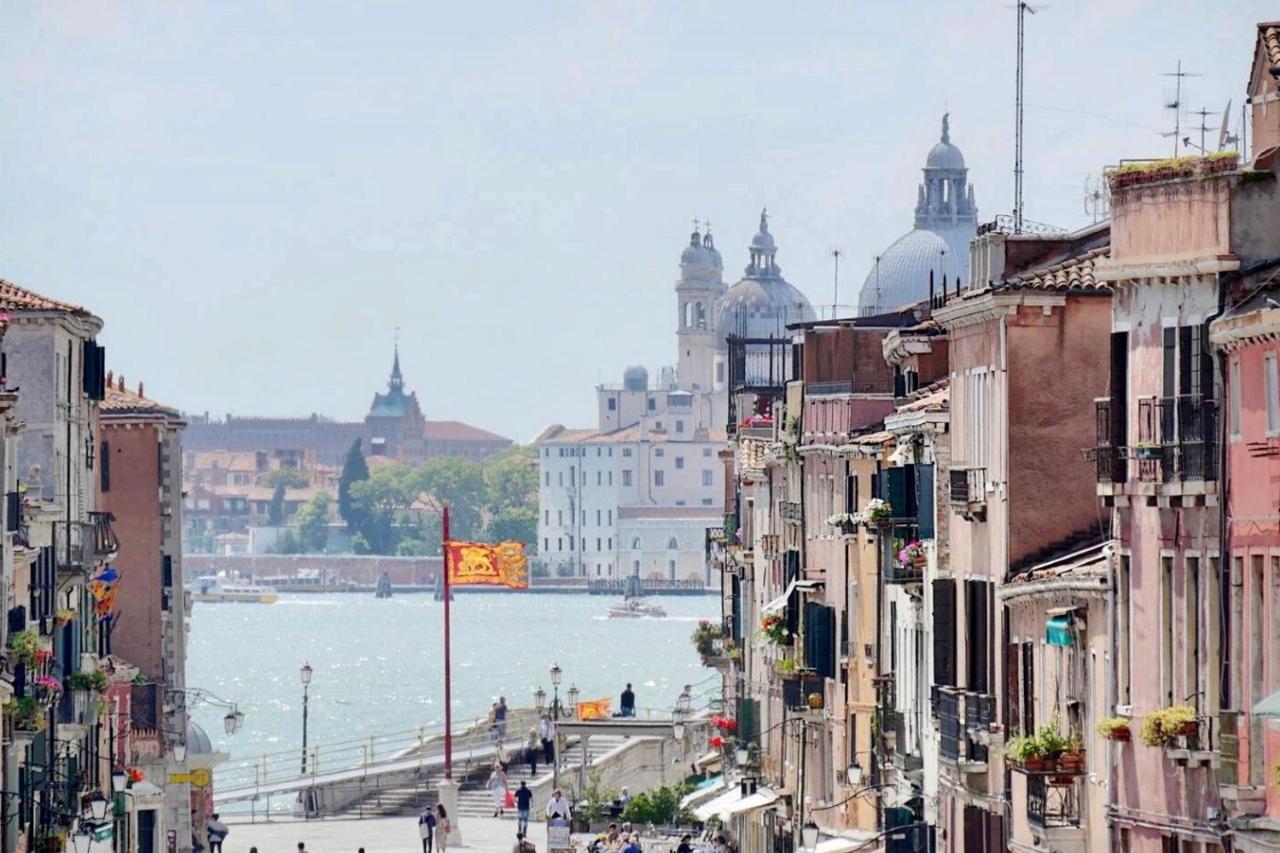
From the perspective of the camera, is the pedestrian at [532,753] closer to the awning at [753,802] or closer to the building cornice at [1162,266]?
the awning at [753,802]

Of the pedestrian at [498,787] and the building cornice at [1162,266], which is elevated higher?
the building cornice at [1162,266]

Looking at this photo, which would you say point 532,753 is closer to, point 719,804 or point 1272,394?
point 719,804

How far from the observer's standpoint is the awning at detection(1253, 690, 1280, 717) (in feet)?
59.9

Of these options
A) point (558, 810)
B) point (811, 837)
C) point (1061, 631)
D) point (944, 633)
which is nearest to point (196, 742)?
point (558, 810)

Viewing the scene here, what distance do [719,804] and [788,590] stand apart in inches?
156

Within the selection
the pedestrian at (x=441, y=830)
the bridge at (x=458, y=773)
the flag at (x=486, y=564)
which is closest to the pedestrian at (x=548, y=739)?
the bridge at (x=458, y=773)

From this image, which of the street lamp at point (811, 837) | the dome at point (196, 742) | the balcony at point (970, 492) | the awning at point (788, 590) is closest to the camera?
the balcony at point (970, 492)

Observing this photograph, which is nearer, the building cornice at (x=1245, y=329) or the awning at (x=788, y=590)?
the building cornice at (x=1245, y=329)

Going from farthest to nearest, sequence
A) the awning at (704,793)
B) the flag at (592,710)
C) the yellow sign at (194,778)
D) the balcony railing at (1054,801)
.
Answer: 1. the flag at (592,710)
2. the awning at (704,793)
3. the yellow sign at (194,778)
4. the balcony railing at (1054,801)

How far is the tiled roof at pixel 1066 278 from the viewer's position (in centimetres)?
2716

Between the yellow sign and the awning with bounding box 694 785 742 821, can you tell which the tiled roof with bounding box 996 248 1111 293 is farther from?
the yellow sign

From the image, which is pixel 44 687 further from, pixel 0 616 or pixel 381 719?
pixel 381 719

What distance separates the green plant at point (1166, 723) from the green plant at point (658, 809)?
3417 cm

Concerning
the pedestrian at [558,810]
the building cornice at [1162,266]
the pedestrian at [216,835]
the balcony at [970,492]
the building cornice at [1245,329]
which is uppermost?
the building cornice at [1162,266]
